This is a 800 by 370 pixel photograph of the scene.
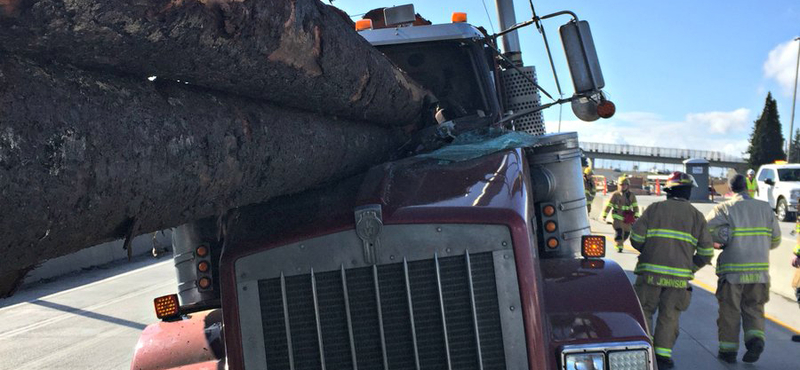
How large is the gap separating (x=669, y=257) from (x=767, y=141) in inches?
3029

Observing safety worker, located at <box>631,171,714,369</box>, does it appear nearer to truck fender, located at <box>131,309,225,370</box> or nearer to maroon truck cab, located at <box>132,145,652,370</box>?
maroon truck cab, located at <box>132,145,652,370</box>

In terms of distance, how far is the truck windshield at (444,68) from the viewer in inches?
221

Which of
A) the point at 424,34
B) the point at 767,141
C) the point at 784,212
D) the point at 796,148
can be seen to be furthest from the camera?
the point at 796,148

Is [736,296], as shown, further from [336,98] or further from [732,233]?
[336,98]

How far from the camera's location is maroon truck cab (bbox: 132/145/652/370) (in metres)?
3.00

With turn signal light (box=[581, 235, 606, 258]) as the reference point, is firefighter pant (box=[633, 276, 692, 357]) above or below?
below

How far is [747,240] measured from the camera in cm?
663

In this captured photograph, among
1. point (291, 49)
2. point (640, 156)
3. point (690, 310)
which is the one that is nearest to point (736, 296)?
point (690, 310)

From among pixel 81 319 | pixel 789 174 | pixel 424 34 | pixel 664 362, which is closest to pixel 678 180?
pixel 664 362

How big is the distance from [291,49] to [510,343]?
4.80 ft

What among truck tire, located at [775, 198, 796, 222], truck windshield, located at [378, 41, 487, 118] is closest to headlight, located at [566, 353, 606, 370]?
truck windshield, located at [378, 41, 487, 118]

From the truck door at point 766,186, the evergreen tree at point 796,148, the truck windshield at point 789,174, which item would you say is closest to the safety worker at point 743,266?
the truck door at point 766,186

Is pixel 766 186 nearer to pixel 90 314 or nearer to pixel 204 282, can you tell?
pixel 90 314

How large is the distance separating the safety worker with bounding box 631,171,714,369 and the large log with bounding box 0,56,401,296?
4053 millimetres
